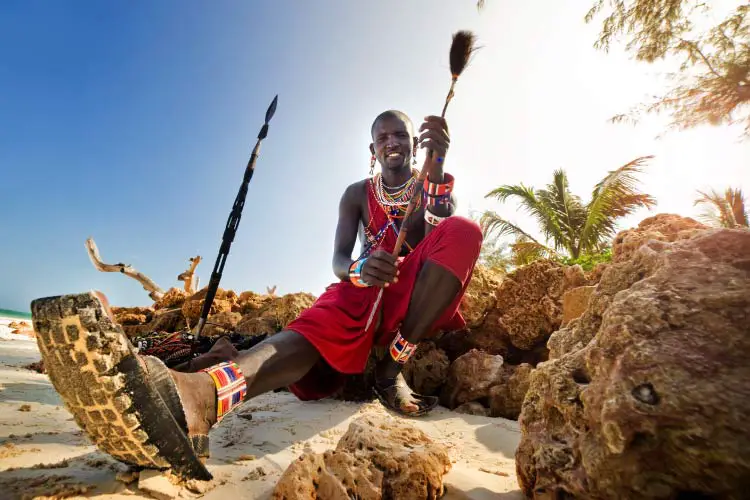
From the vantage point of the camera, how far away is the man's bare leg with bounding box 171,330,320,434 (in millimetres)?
1043

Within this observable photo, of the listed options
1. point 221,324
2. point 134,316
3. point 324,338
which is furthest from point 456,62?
point 134,316

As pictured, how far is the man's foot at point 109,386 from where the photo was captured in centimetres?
81

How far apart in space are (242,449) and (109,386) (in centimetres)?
59

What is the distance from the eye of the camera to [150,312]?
5484mm

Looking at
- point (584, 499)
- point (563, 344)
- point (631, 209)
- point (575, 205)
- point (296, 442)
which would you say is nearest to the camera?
point (584, 499)

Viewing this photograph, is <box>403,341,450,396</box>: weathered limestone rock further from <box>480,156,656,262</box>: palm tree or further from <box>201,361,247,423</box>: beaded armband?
<box>480,156,656,262</box>: palm tree

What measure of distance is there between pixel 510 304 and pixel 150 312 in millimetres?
5382

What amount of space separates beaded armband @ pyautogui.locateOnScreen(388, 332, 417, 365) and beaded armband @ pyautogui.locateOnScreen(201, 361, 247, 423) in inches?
35.3

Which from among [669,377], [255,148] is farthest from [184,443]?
[255,148]

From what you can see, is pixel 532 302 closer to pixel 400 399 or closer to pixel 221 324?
pixel 400 399

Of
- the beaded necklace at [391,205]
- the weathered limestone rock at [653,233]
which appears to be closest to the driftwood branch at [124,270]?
the beaded necklace at [391,205]

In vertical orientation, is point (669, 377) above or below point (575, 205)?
below

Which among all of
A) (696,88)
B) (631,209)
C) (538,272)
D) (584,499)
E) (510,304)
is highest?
(696,88)

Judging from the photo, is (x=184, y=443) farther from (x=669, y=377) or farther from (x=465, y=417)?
(x=465, y=417)
